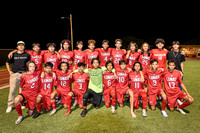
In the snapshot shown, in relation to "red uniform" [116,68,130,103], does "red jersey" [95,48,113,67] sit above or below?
above

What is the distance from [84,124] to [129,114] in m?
1.54

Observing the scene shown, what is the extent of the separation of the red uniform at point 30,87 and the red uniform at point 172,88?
4566 millimetres

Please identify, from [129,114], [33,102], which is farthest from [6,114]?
[129,114]

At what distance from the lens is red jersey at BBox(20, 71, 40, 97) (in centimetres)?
407

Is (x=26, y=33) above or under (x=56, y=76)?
above

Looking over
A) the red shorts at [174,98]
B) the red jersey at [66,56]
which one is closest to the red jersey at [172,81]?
the red shorts at [174,98]

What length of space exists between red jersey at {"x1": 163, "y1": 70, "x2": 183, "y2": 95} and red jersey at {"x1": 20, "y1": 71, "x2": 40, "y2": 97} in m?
4.56

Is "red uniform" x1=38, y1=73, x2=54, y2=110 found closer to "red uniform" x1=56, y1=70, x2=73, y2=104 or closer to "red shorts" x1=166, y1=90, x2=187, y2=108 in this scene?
"red uniform" x1=56, y1=70, x2=73, y2=104

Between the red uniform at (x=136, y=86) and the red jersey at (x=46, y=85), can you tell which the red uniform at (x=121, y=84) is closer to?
the red uniform at (x=136, y=86)

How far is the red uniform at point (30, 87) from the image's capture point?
4.02 metres

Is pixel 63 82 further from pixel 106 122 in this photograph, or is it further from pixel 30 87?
pixel 106 122

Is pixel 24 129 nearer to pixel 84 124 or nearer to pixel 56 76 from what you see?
pixel 84 124

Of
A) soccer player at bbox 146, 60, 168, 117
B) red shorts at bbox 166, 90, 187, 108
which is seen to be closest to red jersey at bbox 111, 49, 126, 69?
soccer player at bbox 146, 60, 168, 117

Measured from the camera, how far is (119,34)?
177 ft
